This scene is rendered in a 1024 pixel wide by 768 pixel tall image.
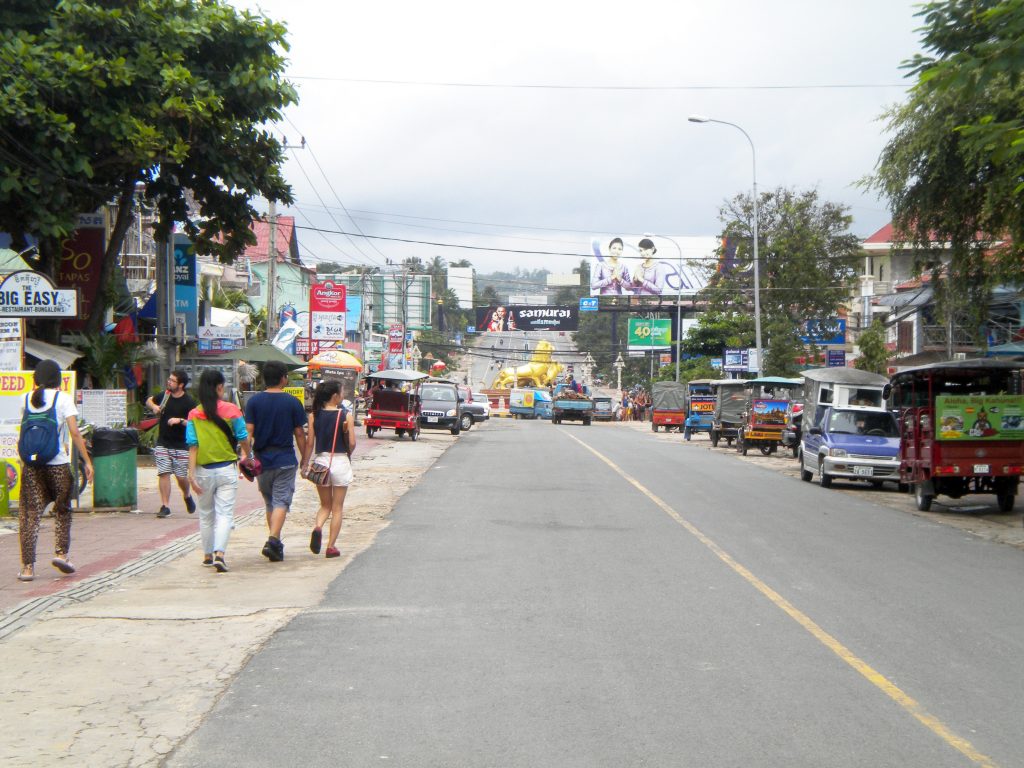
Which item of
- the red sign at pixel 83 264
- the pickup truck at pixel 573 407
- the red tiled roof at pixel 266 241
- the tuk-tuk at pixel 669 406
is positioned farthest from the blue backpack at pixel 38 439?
the pickup truck at pixel 573 407

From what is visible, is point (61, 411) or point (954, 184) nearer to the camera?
point (61, 411)

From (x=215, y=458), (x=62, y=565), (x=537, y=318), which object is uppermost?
(x=537, y=318)

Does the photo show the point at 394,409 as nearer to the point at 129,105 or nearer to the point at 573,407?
the point at 129,105

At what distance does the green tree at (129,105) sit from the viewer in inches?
678

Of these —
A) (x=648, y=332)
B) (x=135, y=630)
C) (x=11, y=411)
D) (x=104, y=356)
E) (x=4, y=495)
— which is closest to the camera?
(x=135, y=630)

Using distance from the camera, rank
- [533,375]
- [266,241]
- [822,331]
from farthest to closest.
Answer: [533,375]
[266,241]
[822,331]

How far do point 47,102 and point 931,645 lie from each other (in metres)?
15.7

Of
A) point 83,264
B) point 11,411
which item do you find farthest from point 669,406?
point 11,411

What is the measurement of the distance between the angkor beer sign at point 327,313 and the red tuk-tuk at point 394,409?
4356 mm

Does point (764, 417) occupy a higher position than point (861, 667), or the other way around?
point (764, 417)

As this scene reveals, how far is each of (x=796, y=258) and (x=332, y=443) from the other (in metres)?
39.9

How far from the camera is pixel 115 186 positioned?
2030cm

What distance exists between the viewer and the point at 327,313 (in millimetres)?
41969

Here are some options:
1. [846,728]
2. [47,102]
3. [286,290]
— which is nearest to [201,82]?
[47,102]
